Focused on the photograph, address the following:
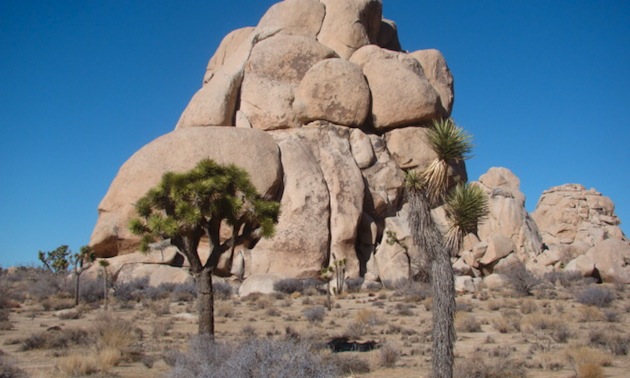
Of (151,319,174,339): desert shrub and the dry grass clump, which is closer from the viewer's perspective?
the dry grass clump

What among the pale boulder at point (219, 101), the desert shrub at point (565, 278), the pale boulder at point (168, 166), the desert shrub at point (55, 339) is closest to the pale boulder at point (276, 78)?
the pale boulder at point (219, 101)

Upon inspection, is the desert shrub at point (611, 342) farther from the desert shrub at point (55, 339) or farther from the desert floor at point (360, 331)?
the desert shrub at point (55, 339)

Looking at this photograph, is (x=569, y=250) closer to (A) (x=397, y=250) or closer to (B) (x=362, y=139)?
(A) (x=397, y=250)

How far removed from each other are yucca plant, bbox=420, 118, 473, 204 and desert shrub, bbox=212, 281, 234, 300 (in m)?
18.0

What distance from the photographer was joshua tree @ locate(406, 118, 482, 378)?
8648mm

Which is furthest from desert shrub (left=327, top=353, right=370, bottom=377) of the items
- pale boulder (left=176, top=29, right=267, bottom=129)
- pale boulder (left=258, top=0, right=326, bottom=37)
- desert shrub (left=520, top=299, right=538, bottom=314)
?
pale boulder (left=258, top=0, right=326, bottom=37)

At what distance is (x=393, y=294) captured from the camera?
83.9 feet

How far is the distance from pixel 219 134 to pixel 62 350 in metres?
19.9

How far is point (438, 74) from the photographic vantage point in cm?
4131

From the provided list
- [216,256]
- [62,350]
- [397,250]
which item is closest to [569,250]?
[397,250]

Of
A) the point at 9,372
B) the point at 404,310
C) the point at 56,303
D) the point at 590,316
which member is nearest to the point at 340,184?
the point at 404,310

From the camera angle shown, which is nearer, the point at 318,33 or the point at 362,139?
the point at 362,139

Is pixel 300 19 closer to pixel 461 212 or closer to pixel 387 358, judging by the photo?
pixel 387 358

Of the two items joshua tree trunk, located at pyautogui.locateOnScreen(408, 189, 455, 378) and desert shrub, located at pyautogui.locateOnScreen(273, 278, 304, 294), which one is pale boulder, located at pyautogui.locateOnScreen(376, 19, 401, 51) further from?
joshua tree trunk, located at pyautogui.locateOnScreen(408, 189, 455, 378)
